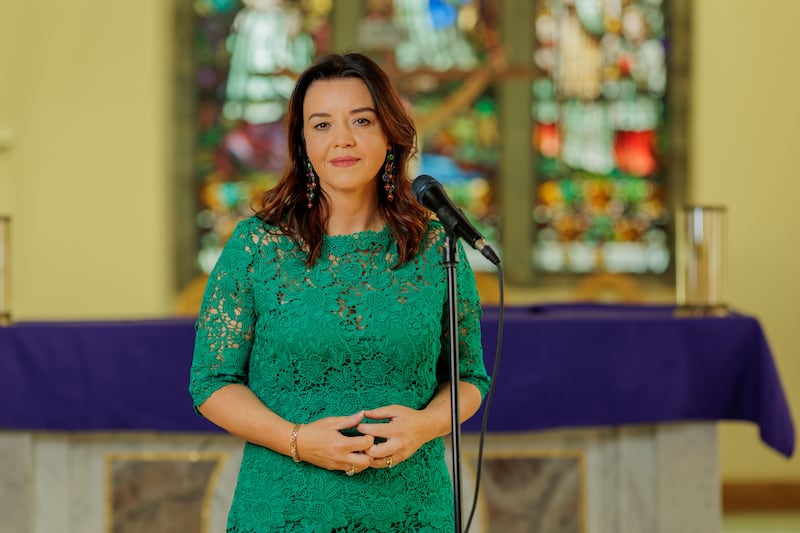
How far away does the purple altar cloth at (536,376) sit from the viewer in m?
3.43

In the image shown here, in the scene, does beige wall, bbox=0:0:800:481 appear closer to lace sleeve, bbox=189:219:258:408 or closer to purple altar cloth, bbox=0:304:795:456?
purple altar cloth, bbox=0:304:795:456

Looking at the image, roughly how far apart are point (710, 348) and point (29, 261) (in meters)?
4.16

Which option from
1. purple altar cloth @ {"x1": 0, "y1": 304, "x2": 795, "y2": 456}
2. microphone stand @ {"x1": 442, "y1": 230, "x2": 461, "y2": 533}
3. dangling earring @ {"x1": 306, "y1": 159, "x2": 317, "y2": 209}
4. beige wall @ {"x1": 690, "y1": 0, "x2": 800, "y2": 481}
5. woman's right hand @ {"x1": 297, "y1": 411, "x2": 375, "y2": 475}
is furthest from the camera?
beige wall @ {"x1": 690, "y1": 0, "x2": 800, "y2": 481}

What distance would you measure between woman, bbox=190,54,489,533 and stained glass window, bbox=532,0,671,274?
489 centimetres

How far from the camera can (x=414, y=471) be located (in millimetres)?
1952

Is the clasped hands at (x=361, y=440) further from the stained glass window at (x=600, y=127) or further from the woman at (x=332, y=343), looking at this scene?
the stained glass window at (x=600, y=127)

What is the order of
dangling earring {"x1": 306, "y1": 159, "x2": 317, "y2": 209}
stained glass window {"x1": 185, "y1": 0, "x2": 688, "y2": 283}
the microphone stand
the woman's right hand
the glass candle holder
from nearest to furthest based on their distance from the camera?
1. the microphone stand
2. the woman's right hand
3. dangling earring {"x1": 306, "y1": 159, "x2": 317, "y2": 209}
4. the glass candle holder
5. stained glass window {"x1": 185, "y1": 0, "x2": 688, "y2": 283}

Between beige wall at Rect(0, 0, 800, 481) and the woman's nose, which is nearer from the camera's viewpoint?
the woman's nose

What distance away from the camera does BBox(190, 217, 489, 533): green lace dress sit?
74.6 inches

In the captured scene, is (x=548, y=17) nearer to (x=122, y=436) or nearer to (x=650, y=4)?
(x=650, y=4)

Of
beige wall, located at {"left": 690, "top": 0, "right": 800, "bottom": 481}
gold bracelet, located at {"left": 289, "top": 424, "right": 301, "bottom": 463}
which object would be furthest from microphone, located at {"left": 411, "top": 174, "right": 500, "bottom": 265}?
beige wall, located at {"left": 690, "top": 0, "right": 800, "bottom": 481}

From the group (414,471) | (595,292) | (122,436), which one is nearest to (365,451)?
(414,471)

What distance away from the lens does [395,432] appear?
185 cm

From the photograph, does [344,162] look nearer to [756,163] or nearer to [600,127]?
[756,163]
